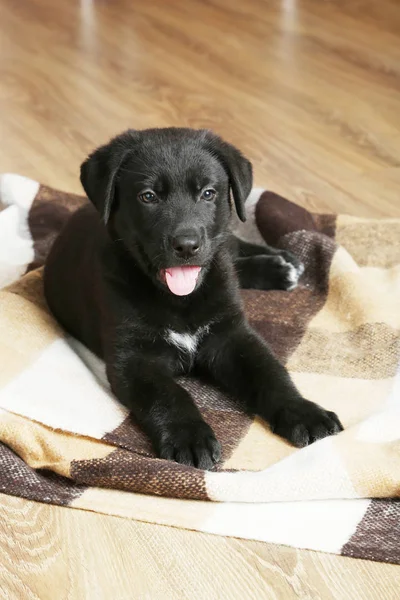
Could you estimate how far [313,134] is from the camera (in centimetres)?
394

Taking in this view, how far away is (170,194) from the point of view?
6.73 ft

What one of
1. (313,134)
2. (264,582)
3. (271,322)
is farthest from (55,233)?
(264,582)

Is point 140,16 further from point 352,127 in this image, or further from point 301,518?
point 301,518

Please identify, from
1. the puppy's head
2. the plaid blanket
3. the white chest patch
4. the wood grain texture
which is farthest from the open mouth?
the wood grain texture

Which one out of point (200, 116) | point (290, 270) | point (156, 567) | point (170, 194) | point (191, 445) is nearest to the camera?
point (156, 567)

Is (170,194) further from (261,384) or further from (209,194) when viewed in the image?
(261,384)

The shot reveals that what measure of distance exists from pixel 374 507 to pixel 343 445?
0.15m

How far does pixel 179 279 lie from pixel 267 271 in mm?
634

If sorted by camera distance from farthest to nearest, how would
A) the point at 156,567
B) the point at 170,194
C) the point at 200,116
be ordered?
the point at 200,116 < the point at 170,194 < the point at 156,567

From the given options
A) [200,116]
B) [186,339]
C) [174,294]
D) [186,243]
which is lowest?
[200,116]

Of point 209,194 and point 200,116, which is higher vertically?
point 209,194

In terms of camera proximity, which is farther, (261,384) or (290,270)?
(290,270)

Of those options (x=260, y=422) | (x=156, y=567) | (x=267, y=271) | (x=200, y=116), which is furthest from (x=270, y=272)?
(x=200, y=116)

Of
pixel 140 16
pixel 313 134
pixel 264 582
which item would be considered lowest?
pixel 140 16
